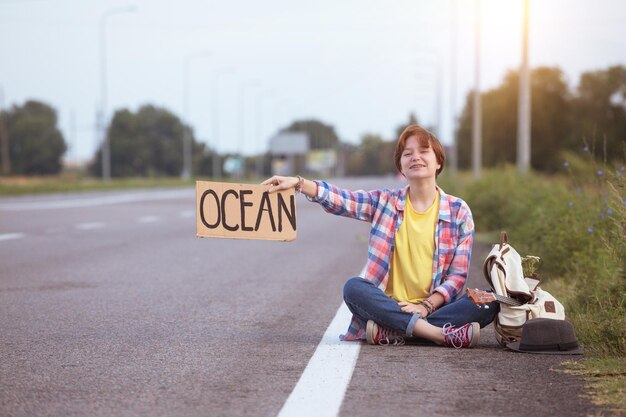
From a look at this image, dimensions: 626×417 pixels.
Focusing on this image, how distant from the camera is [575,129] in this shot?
68875 mm

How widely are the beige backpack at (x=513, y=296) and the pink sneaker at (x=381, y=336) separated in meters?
0.62

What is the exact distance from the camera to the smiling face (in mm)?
6258

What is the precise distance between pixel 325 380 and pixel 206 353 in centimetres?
105

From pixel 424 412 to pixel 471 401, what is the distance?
34 cm

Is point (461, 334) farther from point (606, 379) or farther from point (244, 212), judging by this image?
point (244, 212)

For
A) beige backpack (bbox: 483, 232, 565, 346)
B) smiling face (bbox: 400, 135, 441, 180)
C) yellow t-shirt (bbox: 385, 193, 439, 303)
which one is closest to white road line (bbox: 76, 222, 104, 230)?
yellow t-shirt (bbox: 385, 193, 439, 303)

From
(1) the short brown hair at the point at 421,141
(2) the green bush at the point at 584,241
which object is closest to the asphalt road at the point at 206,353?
(2) the green bush at the point at 584,241

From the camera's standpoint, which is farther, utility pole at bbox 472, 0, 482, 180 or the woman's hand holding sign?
utility pole at bbox 472, 0, 482, 180

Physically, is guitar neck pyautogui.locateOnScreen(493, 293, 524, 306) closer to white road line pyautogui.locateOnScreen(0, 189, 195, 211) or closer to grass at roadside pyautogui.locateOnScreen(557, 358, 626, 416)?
grass at roadside pyautogui.locateOnScreen(557, 358, 626, 416)

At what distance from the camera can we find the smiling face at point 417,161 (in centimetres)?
626

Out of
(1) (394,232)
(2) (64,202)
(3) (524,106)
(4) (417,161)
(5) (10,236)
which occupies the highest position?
(3) (524,106)

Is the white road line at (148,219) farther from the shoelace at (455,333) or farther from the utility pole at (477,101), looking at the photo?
the shoelace at (455,333)

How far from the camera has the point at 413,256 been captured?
6312 mm

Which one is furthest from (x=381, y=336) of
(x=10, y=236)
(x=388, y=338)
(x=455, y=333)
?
(x=10, y=236)
